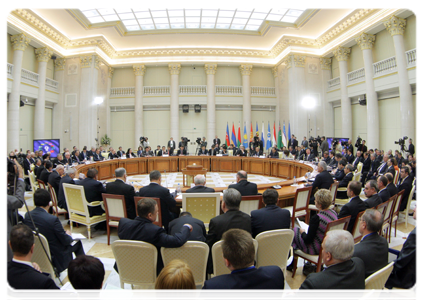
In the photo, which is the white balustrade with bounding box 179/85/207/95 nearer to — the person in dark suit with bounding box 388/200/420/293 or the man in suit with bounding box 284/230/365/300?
the person in dark suit with bounding box 388/200/420/293

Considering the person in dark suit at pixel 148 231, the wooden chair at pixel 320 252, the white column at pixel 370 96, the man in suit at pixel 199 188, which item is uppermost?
the white column at pixel 370 96

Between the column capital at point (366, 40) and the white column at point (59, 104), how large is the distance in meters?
15.8

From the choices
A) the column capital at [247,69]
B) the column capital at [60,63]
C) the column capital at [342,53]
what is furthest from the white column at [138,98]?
the column capital at [342,53]

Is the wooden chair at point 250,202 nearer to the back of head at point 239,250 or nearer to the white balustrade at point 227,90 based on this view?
the back of head at point 239,250

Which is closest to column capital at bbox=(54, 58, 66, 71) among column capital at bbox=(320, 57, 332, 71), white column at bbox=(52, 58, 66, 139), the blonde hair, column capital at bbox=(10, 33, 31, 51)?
white column at bbox=(52, 58, 66, 139)

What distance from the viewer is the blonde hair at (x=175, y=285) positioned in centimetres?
114

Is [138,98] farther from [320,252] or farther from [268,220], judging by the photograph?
[320,252]

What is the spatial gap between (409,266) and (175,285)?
2058 mm

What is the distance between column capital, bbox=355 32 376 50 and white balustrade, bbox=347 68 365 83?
3.48 feet

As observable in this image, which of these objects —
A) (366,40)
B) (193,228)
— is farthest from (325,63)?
(193,228)

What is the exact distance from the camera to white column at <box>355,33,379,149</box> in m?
A: 11.4

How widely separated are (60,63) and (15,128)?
528cm

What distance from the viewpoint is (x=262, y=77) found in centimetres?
1706

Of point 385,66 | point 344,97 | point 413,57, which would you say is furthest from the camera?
point 344,97
